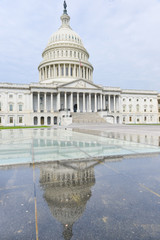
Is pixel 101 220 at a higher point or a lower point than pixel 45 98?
lower

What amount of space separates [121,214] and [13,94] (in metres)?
70.2

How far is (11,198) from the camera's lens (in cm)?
325

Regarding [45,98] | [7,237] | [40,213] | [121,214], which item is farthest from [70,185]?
[45,98]

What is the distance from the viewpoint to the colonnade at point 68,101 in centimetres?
6738

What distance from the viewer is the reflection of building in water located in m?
2.69

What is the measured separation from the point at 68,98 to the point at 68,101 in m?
1.38

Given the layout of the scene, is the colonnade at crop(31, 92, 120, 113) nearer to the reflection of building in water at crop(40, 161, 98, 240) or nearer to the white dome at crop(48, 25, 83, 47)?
the white dome at crop(48, 25, 83, 47)

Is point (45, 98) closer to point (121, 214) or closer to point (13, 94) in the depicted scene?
point (13, 94)

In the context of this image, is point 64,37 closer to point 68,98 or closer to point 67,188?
point 68,98

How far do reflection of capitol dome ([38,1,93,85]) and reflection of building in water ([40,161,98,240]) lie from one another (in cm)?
6920

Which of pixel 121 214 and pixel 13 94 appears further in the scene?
pixel 13 94

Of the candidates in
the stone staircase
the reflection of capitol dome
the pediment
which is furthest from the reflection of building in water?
the reflection of capitol dome

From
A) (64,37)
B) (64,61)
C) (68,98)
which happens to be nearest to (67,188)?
(68,98)

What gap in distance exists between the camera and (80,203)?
307 centimetres
